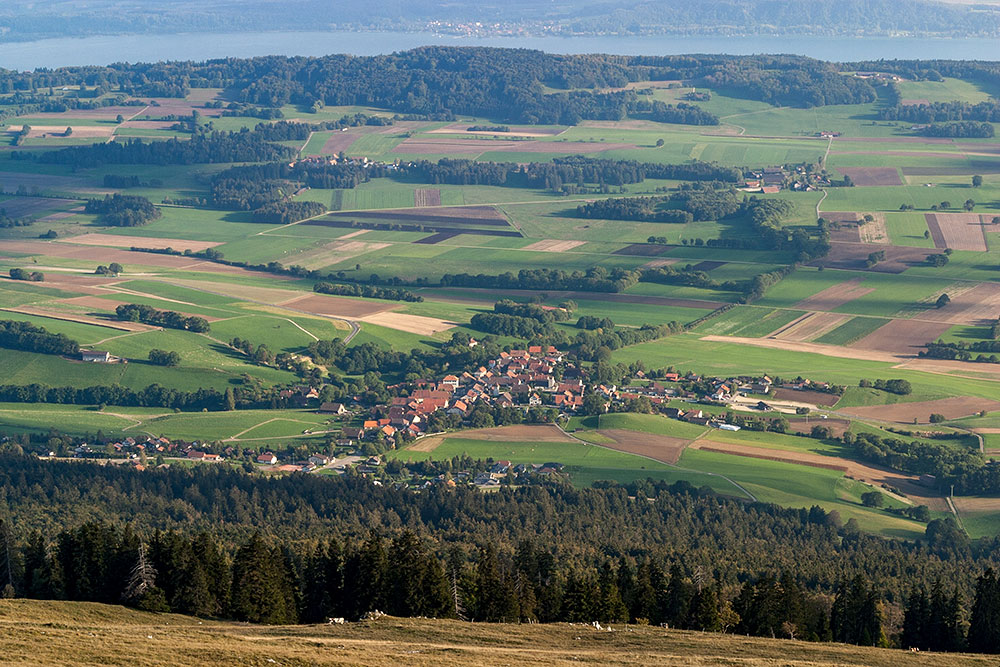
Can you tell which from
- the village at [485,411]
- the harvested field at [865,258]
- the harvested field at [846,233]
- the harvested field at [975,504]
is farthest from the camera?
the harvested field at [846,233]

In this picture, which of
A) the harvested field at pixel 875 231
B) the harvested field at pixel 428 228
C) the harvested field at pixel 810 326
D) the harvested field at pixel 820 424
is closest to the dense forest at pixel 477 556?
the harvested field at pixel 820 424

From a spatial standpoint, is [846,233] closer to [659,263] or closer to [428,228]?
[659,263]

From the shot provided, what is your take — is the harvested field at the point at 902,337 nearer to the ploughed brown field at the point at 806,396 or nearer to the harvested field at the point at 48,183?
the ploughed brown field at the point at 806,396

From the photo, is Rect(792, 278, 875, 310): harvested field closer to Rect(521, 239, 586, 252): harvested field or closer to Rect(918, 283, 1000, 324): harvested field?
Rect(918, 283, 1000, 324): harvested field

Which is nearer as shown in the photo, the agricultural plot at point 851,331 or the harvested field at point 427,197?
the agricultural plot at point 851,331

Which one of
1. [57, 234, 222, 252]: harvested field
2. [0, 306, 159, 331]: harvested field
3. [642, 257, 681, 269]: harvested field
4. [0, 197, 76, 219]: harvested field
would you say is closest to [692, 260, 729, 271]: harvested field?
[642, 257, 681, 269]: harvested field

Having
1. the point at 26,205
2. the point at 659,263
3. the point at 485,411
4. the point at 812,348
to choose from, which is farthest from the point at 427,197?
the point at 485,411
